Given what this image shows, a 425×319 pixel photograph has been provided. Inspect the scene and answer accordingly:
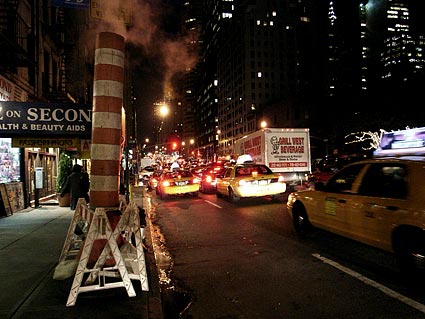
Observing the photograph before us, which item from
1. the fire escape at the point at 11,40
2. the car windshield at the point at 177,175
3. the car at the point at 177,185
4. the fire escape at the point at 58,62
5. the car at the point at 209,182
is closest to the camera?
the fire escape at the point at 11,40

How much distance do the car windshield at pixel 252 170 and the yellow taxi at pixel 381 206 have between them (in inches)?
278

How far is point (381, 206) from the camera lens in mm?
5949

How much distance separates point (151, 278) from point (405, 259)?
356 cm

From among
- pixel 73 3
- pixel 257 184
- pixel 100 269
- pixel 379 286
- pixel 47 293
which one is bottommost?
pixel 379 286

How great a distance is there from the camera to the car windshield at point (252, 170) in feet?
50.0

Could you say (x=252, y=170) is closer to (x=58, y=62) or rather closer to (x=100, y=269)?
(x=100, y=269)

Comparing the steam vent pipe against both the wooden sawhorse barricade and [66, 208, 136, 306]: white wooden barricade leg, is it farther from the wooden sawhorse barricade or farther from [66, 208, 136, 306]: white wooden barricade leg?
[66, 208, 136, 306]: white wooden barricade leg

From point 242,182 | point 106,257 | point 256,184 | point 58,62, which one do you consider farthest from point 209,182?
point 106,257

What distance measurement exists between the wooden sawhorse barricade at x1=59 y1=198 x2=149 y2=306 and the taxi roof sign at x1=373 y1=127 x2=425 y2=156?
6180 mm

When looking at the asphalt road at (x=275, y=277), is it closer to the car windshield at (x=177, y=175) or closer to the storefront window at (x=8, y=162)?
the storefront window at (x=8, y=162)

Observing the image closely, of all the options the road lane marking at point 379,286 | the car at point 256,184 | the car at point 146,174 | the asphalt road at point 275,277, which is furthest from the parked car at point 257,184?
the car at point 146,174

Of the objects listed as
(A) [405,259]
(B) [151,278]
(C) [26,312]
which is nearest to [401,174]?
(A) [405,259]

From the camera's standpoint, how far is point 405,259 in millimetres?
5531

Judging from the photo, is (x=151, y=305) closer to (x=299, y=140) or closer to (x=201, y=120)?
(x=299, y=140)
